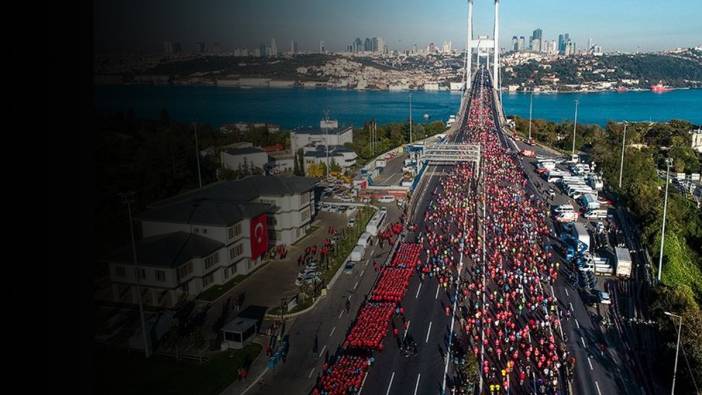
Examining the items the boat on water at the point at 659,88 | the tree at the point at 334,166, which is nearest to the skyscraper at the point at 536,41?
the boat on water at the point at 659,88

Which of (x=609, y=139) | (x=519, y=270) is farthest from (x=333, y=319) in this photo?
(x=609, y=139)

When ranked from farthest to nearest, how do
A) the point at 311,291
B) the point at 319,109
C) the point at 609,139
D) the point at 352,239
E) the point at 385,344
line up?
the point at 319,109
the point at 609,139
the point at 352,239
the point at 311,291
the point at 385,344

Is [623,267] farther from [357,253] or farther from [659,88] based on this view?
[659,88]

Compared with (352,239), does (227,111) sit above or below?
above

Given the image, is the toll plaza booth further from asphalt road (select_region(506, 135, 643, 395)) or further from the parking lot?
the parking lot

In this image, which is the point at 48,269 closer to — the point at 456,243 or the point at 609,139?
the point at 456,243

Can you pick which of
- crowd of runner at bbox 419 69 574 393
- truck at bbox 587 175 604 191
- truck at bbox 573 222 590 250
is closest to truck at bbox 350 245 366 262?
crowd of runner at bbox 419 69 574 393

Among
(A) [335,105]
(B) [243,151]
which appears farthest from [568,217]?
(A) [335,105]
